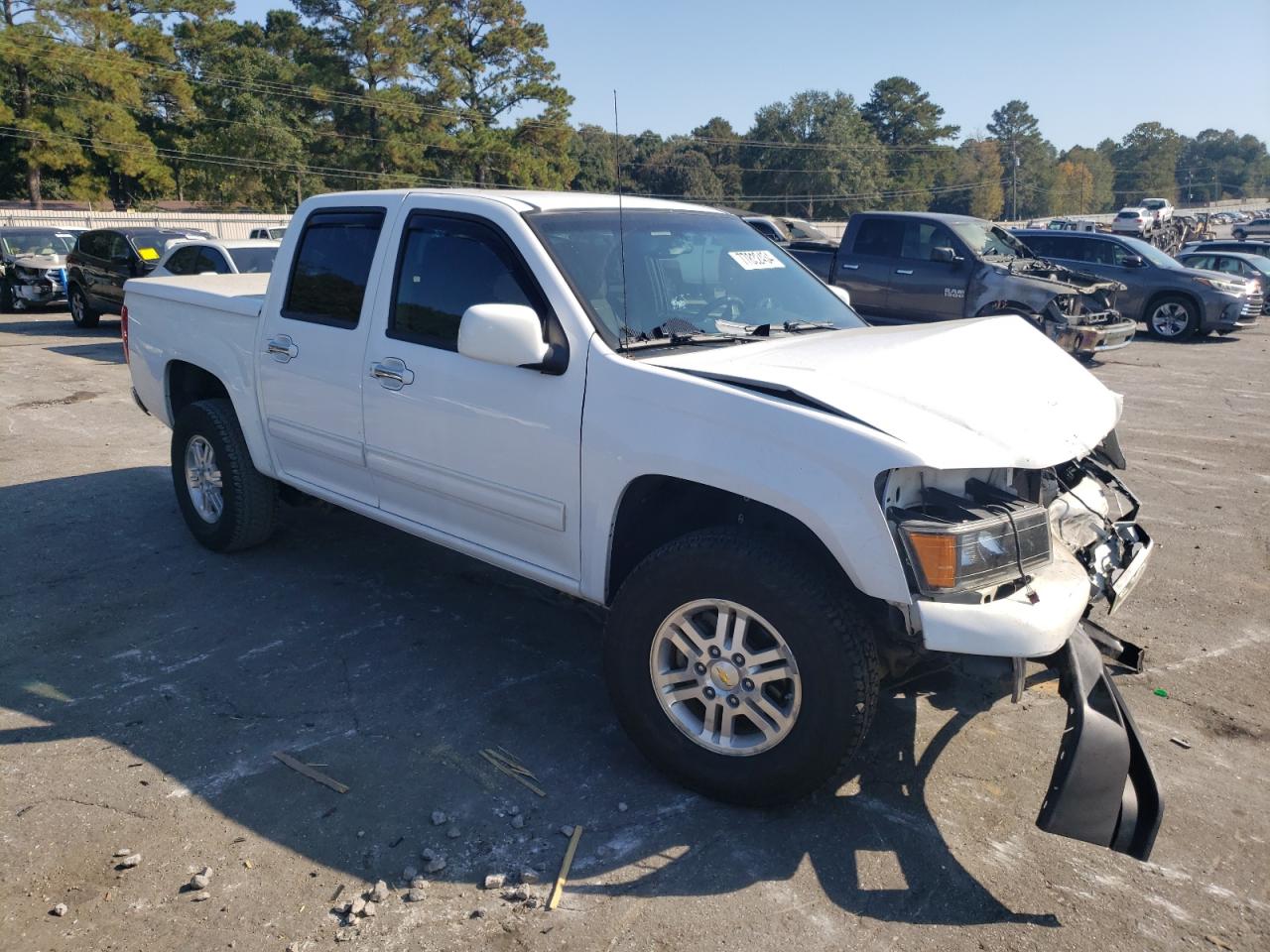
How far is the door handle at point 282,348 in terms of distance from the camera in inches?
190

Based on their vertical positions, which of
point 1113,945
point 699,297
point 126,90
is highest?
point 126,90

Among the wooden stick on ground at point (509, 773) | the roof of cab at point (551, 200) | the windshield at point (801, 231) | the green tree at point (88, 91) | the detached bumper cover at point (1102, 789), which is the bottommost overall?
the wooden stick on ground at point (509, 773)

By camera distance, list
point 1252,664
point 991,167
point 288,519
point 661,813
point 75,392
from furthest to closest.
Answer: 1. point 991,167
2. point 75,392
3. point 288,519
4. point 1252,664
5. point 661,813

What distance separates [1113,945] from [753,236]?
3.28 meters

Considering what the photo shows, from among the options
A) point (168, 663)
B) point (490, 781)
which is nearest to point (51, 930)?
point (490, 781)

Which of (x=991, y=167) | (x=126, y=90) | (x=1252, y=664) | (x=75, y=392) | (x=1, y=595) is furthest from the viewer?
(x=991, y=167)

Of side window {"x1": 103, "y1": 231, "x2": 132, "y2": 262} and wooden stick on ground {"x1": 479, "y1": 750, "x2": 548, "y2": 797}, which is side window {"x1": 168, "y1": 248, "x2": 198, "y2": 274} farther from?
wooden stick on ground {"x1": 479, "y1": 750, "x2": 548, "y2": 797}

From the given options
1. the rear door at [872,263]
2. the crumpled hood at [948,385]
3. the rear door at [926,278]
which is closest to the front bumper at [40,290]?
the rear door at [872,263]

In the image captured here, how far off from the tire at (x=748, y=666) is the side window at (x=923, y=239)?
11.3 m

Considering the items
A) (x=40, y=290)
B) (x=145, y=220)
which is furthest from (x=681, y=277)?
(x=145, y=220)

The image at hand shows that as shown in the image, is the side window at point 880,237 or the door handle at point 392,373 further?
the side window at point 880,237

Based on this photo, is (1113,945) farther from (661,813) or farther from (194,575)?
(194,575)

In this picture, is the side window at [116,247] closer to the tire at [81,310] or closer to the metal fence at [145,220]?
the tire at [81,310]

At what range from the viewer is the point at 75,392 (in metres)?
10.8
